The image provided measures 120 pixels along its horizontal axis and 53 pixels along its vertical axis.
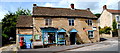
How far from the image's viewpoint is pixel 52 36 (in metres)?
19.0

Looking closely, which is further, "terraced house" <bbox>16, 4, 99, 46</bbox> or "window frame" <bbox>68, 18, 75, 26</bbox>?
"window frame" <bbox>68, 18, 75, 26</bbox>

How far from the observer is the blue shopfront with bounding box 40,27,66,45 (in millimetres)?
18406

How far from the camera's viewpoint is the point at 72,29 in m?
20.2

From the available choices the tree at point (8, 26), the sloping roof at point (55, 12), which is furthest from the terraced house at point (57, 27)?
the tree at point (8, 26)

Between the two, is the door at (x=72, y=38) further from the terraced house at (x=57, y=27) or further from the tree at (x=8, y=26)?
the tree at (x=8, y=26)

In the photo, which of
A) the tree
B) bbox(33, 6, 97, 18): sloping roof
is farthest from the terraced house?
the tree

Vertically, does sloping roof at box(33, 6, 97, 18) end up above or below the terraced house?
above

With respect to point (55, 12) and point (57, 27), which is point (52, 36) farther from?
point (55, 12)

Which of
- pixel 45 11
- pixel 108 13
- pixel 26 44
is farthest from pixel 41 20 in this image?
pixel 108 13

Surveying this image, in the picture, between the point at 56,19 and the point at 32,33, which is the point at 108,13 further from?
the point at 32,33

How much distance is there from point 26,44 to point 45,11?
651 centimetres

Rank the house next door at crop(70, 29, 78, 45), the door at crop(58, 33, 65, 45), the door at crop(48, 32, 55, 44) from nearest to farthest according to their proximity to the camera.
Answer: the door at crop(48, 32, 55, 44) → the door at crop(58, 33, 65, 45) → the house next door at crop(70, 29, 78, 45)

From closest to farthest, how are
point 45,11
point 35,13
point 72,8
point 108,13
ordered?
1. point 35,13
2. point 45,11
3. point 72,8
4. point 108,13

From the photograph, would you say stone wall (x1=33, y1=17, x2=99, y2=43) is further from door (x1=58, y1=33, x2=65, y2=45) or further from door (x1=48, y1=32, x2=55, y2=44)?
door (x1=48, y1=32, x2=55, y2=44)
